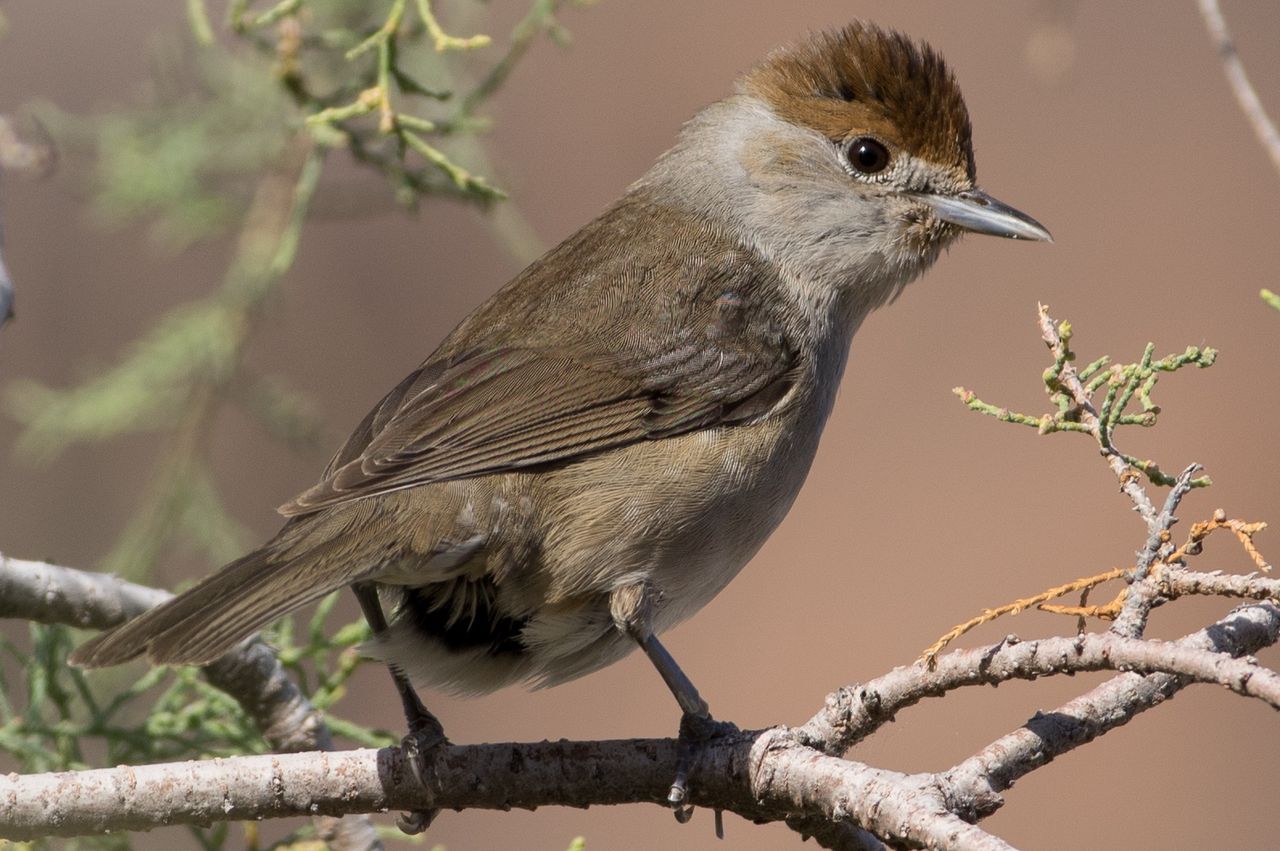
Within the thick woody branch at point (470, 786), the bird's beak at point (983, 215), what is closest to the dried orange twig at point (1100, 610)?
the thick woody branch at point (470, 786)

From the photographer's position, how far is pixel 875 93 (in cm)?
418

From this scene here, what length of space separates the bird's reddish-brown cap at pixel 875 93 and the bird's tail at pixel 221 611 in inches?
82.8

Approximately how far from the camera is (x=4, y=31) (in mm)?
3777

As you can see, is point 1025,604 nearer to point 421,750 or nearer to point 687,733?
point 687,733

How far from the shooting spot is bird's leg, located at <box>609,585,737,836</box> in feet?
9.75

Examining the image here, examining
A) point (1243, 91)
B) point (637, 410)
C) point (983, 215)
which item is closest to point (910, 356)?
point (983, 215)

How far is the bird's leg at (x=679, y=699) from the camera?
117 inches

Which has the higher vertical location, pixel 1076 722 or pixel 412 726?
pixel 412 726

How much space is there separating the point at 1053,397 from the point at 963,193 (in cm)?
155

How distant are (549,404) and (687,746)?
3.19 feet

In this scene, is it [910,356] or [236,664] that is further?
[910,356]

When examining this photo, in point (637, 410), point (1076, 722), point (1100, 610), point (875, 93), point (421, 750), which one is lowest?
point (1076, 722)

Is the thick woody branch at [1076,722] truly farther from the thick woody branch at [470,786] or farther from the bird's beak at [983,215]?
the bird's beak at [983,215]

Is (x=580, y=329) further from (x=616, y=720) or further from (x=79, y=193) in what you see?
(x=616, y=720)
